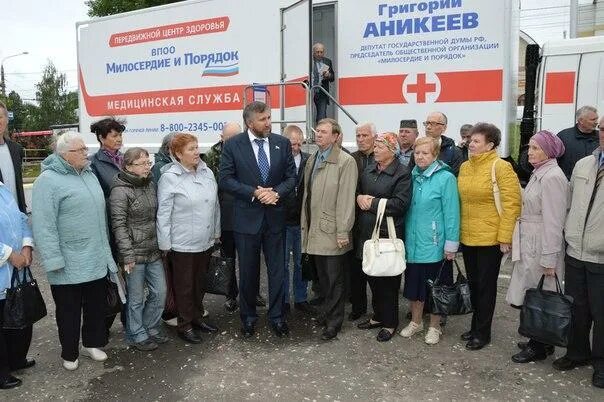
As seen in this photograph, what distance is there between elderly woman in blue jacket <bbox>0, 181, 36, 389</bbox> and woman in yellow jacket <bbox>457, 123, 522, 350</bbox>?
319 centimetres

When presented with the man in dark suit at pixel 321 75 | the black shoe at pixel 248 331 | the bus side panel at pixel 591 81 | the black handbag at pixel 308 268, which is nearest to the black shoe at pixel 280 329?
the black shoe at pixel 248 331

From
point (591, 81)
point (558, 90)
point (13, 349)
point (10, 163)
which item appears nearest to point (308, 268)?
point (13, 349)

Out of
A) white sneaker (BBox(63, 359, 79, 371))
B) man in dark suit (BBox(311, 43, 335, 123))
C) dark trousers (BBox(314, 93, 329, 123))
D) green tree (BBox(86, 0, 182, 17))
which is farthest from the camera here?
green tree (BBox(86, 0, 182, 17))

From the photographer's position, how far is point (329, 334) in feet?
14.3

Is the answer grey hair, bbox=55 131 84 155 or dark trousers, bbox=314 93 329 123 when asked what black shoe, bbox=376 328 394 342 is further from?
dark trousers, bbox=314 93 329 123

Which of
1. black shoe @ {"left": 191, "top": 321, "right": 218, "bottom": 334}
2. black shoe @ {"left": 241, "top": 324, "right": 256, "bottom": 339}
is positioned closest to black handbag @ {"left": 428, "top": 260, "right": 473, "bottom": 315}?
black shoe @ {"left": 241, "top": 324, "right": 256, "bottom": 339}

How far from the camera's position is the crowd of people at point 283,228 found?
360cm

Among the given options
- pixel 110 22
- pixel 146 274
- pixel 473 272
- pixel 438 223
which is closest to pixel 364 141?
pixel 438 223

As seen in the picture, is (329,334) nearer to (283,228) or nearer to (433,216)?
(283,228)

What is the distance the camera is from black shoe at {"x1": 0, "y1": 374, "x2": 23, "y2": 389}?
3.60 metres

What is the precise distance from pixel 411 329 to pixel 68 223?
2771 millimetres

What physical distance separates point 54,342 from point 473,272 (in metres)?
3.47

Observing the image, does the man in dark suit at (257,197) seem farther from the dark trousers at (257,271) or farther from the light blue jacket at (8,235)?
the light blue jacket at (8,235)

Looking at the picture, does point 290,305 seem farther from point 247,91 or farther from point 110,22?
point 110,22
